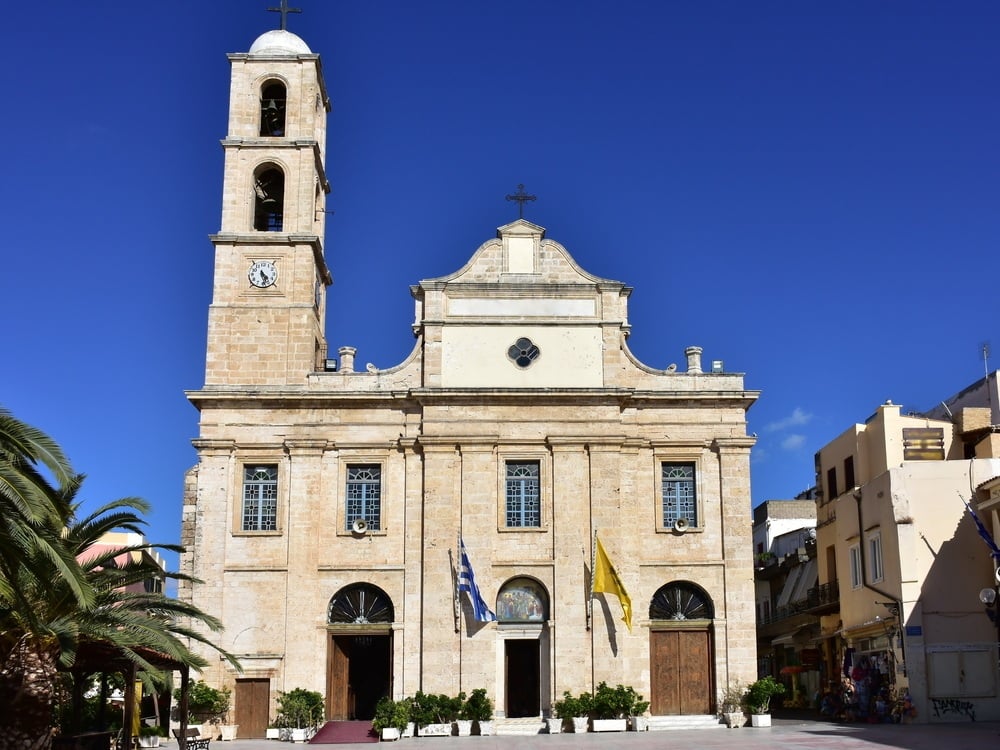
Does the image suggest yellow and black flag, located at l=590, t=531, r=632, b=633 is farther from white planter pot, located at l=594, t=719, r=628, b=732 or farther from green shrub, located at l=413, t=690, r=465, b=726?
green shrub, located at l=413, t=690, r=465, b=726

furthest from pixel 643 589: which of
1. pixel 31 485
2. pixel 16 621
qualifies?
pixel 31 485

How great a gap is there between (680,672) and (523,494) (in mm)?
6342

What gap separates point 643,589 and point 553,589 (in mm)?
2479

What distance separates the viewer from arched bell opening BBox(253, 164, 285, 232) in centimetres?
3659

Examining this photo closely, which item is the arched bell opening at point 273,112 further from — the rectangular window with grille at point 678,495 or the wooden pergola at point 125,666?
the wooden pergola at point 125,666

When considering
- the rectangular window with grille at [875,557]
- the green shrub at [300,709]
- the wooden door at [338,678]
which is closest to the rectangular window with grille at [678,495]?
the rectangular window with grille at [875,557]

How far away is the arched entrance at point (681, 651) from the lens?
32531 millimetres

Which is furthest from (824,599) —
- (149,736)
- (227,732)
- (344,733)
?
(149,736)

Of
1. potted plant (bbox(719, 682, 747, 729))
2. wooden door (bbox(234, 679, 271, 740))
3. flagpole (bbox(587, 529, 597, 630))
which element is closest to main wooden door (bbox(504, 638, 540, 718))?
flagpole (bbox(587, 529, 597, 630))

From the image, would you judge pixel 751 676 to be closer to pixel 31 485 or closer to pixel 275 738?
pixel 275 738

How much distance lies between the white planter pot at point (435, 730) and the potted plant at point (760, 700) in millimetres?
7787

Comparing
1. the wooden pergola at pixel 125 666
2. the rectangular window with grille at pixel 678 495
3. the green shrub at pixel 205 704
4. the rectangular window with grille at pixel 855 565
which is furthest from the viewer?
the rectangular window with grille at pixel 855 565

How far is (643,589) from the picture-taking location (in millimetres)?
32938

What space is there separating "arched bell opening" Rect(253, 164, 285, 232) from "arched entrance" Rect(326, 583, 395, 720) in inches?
447
